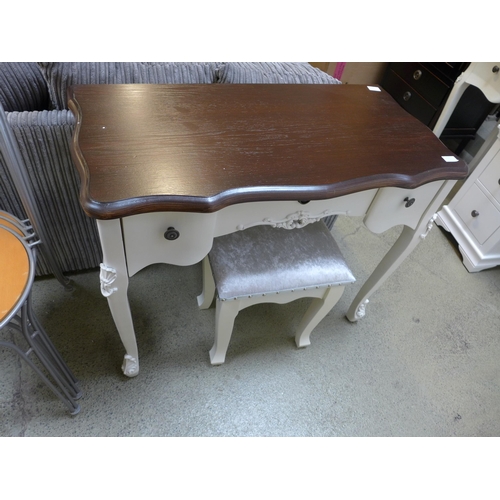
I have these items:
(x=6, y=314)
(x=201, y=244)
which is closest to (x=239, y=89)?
(x=201, y=244)

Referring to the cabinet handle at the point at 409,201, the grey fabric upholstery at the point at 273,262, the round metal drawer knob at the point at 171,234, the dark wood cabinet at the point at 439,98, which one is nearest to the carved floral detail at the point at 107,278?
the round metal drawer knob at the point at 171,234

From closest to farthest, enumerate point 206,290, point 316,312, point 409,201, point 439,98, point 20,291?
point 20,291, point 409,201, point 316,312, point 206,290, point 439,98

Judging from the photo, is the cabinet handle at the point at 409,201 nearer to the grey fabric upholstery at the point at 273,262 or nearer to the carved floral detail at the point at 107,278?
the grey fabric upholstery at the point at 273,262

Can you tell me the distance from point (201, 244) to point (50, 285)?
818 mm

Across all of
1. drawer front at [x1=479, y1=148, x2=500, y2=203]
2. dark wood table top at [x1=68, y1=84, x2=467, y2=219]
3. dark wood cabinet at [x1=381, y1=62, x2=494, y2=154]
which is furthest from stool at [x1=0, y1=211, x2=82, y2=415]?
dark wood cabinet at [x1=381, y1=62, x2=494, y2=154]

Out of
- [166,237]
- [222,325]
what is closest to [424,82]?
[222,325]

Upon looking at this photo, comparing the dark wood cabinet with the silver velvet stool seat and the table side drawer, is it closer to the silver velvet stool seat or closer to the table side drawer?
the table side drawer

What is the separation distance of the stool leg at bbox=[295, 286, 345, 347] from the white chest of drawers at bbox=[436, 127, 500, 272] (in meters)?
0.88

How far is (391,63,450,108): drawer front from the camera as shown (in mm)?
1899

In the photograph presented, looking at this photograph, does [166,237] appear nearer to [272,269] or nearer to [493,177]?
[272,269]

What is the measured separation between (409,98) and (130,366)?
2.09 m

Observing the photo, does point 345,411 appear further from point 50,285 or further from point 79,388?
point 50,285

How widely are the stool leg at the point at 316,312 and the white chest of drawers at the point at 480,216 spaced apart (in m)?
0.88

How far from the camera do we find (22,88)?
1.05m
